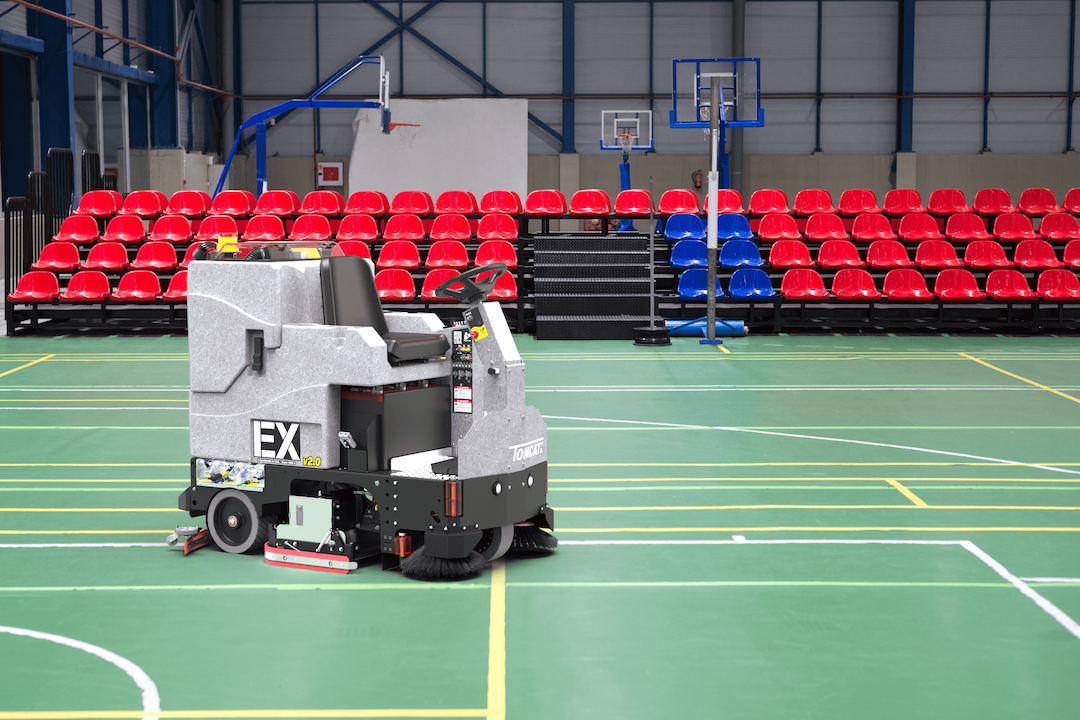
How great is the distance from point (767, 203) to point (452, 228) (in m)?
5.49

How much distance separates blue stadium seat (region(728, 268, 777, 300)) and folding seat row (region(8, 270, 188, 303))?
819 cm

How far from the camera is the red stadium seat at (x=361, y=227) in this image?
17750mm

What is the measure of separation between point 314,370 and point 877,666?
2846 millimetres

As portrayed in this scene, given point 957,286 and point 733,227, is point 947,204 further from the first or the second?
point 733,227

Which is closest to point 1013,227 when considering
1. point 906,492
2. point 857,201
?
point 857,201

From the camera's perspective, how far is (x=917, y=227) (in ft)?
59.7

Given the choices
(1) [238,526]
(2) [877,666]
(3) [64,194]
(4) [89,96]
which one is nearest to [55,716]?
(1) [238,526]

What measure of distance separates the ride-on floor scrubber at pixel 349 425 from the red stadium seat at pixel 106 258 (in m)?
12.7

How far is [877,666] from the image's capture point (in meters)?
4.20

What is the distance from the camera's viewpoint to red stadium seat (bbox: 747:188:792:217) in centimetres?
1877

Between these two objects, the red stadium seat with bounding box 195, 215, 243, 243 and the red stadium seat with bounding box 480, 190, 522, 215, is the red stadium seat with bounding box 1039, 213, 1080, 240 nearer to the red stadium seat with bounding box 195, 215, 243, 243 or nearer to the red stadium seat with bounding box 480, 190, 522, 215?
the red stadium seat with bounding box 480, 190, 522, 215

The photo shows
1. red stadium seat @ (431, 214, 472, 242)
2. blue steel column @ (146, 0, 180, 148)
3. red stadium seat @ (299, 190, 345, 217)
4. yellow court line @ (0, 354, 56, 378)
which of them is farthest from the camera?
blue steel column @ (146, 0, 180, 148)

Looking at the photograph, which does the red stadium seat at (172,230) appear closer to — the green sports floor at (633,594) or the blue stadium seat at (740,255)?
the blue stadium seat at (740,255)

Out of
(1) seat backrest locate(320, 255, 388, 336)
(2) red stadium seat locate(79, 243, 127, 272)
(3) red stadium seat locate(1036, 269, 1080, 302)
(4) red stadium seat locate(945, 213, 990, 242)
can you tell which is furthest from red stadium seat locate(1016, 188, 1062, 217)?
(1) seat backrest locate(320, 255, 388, 336)
